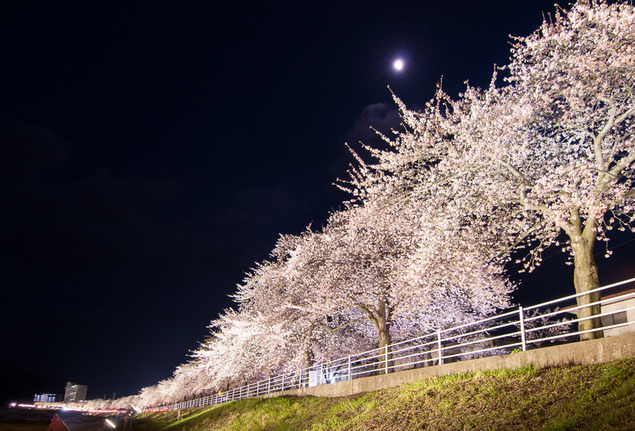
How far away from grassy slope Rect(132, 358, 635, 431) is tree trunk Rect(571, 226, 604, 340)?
3560mm

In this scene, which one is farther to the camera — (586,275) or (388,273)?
(388,273)

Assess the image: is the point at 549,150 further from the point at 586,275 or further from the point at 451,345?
the point at 451,345

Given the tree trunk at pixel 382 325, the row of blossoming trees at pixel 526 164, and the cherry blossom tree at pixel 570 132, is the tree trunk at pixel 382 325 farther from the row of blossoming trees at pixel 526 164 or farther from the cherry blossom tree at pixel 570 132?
the cherry blossom tree at pixel 570 132

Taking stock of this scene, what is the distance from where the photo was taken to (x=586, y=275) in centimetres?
1141

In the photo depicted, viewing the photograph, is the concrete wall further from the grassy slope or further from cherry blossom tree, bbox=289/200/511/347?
cherry blossom tree, bbox=289/200/511/347

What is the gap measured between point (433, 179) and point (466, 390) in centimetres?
752

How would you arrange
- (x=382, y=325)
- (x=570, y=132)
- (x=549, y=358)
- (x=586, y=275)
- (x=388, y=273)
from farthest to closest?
(x=388, y=273) → (x=382, y=325) → (x=570, y=132) → (x=586, y=275) → (x=549, y=358)

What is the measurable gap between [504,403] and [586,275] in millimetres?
5625

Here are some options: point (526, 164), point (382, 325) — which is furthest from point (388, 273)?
point (526, 164)

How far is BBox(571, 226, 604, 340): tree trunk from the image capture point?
10.9 meters

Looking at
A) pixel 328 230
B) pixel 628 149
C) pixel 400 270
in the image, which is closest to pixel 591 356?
pixel 628 149

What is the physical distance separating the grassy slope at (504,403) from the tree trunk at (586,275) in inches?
140

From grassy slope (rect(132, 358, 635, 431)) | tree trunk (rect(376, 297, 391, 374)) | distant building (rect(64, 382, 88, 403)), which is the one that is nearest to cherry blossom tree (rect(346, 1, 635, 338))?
grassy slope (rect(132, 358, 635, 431))

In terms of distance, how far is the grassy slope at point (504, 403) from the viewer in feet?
19.8
